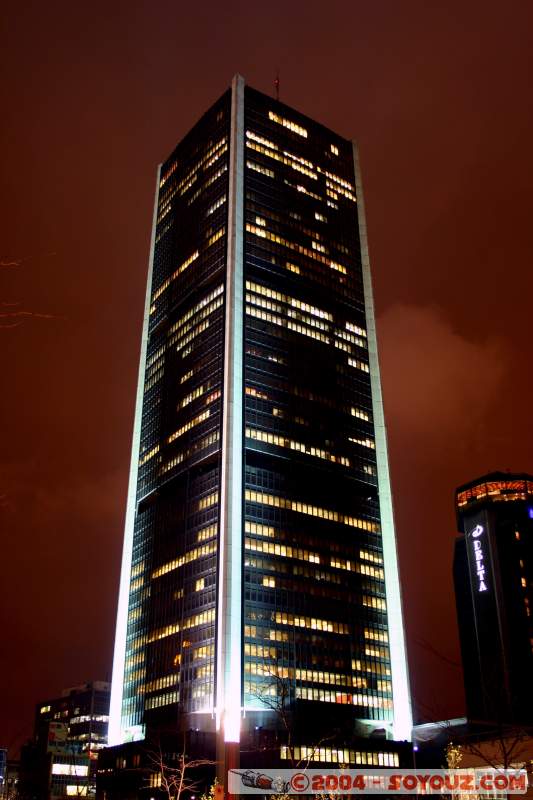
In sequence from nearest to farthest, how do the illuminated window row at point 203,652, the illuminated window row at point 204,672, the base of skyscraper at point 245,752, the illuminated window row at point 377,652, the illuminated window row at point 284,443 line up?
the base of skyscraper at point 245,752 → the illuminated window row at point 204,672 → the illuminated window row at point 203,652 → the illuminated window row at point 377,652 → the illuminated window row at point 284,443

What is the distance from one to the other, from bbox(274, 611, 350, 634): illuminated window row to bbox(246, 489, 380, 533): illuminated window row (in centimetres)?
2443


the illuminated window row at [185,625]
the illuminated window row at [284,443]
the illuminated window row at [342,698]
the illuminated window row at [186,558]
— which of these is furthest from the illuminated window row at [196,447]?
the illuminated window row at [342,698]

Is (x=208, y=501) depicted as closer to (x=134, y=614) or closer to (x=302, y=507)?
(x=302, y=507)

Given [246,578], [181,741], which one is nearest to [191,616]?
[246,578]

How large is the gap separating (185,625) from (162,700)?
1642 cm

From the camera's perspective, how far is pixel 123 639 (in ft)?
649

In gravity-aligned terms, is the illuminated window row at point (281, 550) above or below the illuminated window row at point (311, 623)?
above

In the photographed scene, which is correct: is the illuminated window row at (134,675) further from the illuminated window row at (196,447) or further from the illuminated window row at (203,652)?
the illuminated window row at (196,447)

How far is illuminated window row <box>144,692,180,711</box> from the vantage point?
169875 millimetres

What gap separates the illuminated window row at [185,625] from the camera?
169875 millimetres

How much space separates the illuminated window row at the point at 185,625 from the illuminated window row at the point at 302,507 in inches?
1057

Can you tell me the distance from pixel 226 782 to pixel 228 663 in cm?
2397

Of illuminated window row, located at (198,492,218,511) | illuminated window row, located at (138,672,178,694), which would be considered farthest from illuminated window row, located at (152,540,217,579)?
illuminated window row, located at (138,672,178,694)

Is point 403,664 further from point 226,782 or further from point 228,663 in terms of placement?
point 226,782
